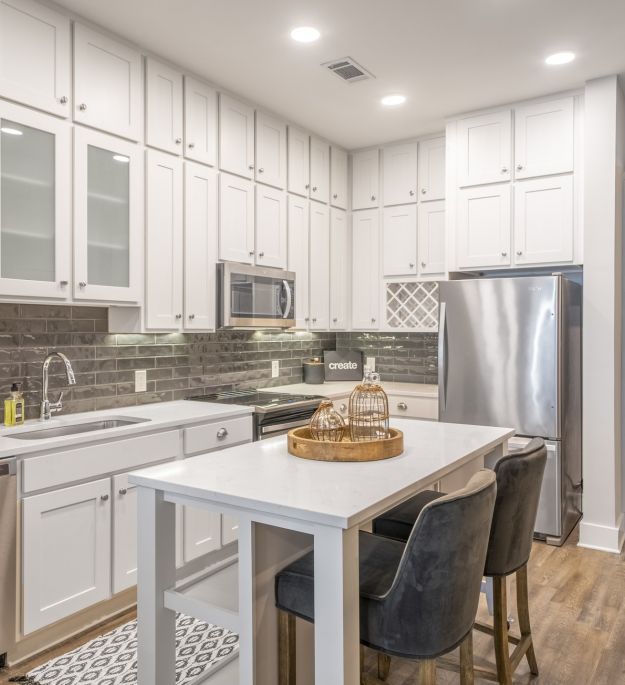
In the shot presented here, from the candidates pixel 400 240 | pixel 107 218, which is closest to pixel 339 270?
pixel 400 240

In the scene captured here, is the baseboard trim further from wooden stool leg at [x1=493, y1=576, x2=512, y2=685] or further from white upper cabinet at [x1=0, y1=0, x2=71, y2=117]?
white upper cabinet at [x1=0, y1=0, x2=71, y2=117]

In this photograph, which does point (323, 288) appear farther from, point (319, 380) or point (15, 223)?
point (15, 223)

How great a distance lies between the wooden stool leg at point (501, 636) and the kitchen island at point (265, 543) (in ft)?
1.57

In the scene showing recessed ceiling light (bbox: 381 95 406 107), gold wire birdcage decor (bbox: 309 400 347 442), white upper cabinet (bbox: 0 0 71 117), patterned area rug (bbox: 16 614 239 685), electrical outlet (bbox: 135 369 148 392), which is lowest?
patterned area rug (bbox: 16 614 239 685)

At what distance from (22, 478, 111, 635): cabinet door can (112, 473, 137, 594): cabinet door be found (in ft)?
0.11

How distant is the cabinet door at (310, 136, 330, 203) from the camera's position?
4.54m

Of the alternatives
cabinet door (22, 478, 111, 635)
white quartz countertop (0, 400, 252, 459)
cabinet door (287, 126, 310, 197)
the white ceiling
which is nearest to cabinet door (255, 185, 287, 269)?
cabinet door (287, 126, 310, 197)

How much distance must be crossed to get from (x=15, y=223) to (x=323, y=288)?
8.30ft

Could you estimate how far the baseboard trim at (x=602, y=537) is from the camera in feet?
11.6

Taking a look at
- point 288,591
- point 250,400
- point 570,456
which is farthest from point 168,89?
point 570,456

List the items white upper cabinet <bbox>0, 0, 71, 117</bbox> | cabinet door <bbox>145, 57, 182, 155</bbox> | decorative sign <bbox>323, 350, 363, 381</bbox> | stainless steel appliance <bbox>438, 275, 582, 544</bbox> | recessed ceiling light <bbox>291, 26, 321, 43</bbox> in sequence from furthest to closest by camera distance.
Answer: decorative sign <bbox>323, 350, 363, 381</bbox>
stainless steel appliance <bbox>438, 275, 582, 544</bbox>
cabinet door <bbox>145, 57, 182, 155</bbox>
recessed ceiling light <bbox>291, 26, 321, 43</bbox>
white upper cabinet <bbox>0, 0, 71, 117</bbox>

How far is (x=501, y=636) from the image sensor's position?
1.98 meters

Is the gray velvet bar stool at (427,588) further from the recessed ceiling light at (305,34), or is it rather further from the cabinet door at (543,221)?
the cabinet door at (543,221)

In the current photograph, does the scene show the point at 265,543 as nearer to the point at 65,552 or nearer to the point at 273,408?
the point at 65,552
